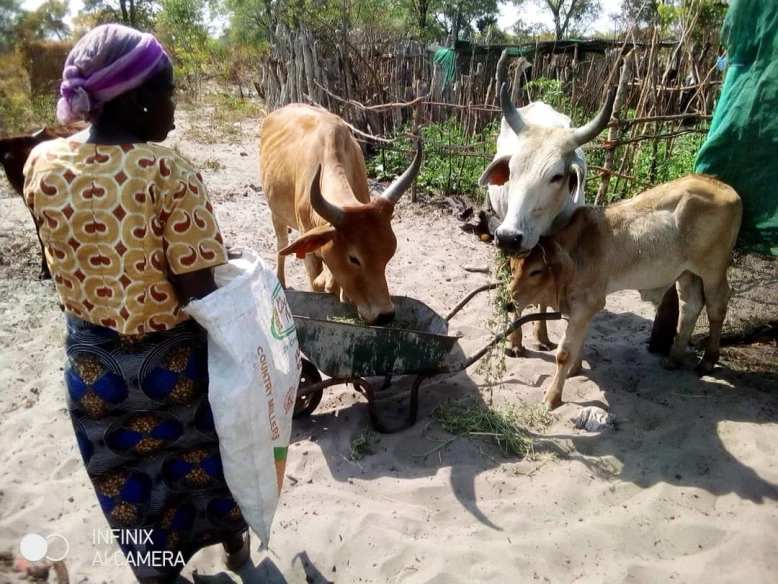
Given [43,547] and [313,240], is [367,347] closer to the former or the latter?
[313,240]

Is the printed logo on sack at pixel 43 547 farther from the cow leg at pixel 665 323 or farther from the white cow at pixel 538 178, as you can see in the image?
the cow leg at pixel 665 323

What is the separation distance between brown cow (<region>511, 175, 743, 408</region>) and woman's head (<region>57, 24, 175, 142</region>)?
2.41m

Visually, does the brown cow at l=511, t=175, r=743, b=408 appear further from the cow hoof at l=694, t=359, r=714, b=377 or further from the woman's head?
the woman's head

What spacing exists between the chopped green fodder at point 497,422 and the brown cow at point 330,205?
76 centimetres

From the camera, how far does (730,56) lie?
3.43 m

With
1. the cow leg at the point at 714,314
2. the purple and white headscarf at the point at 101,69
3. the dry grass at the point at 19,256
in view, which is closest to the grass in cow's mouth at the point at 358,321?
the cow leg at the point at 714,314

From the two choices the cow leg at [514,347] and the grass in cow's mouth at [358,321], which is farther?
the cow leg at [514,347]

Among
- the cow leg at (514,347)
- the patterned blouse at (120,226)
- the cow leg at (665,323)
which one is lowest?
the cow leg at (514,347)

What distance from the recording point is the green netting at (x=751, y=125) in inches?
126

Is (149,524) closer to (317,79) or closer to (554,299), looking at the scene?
(554,299)

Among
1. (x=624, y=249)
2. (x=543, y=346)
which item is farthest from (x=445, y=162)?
(x=624, y=249)

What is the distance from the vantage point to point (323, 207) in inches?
118

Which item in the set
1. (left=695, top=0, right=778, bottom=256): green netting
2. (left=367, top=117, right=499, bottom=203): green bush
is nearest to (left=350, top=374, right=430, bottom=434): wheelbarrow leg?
(left=695, top=0, right=778, bottom=256): green netting

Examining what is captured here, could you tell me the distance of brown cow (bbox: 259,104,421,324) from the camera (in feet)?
10.3
